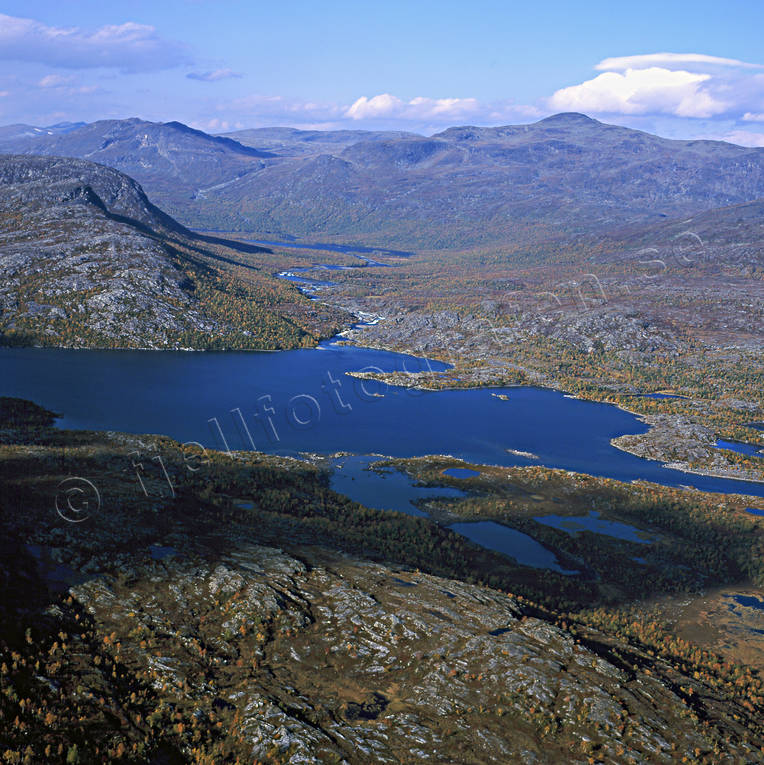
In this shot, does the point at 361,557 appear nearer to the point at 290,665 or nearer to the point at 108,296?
the point at 290,665

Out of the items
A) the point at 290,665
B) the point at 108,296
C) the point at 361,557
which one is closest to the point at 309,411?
the point at 361,557

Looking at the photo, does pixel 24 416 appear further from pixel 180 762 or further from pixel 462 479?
pixel 180 762

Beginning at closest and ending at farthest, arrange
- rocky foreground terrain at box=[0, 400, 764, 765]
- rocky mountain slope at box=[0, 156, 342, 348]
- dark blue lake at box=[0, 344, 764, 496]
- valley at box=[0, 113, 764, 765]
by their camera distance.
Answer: rocky foreground terrain at box=[0, 400, 764, 765] → valley at box=[0, 113, 764, 765] → dark blue lake at box=[0, 344, 764, 496] → rocky mountain slope at box=[0, 156, 342, 348]

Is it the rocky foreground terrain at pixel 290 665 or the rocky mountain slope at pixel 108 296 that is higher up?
the rocky mountain slope at pixel 108 296

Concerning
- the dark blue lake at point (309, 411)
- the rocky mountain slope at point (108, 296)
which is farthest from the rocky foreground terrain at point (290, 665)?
the rocky mountain slope at point (108, 296)

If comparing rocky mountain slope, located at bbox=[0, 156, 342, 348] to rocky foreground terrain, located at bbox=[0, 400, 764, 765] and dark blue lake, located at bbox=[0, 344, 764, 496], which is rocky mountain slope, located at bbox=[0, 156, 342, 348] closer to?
dark blue lake, located at bbox=[0, 344, 764, 496]

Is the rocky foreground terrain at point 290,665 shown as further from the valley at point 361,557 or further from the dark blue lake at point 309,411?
the dark blue lake at point 309,411

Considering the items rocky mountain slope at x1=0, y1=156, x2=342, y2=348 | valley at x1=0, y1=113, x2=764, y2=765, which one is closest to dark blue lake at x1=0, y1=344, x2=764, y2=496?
valley at x1=0, y1=113, x2=764, y2=765

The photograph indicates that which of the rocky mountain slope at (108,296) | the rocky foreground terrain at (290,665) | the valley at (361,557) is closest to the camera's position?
the rocky foreground terrain at (290,665)
